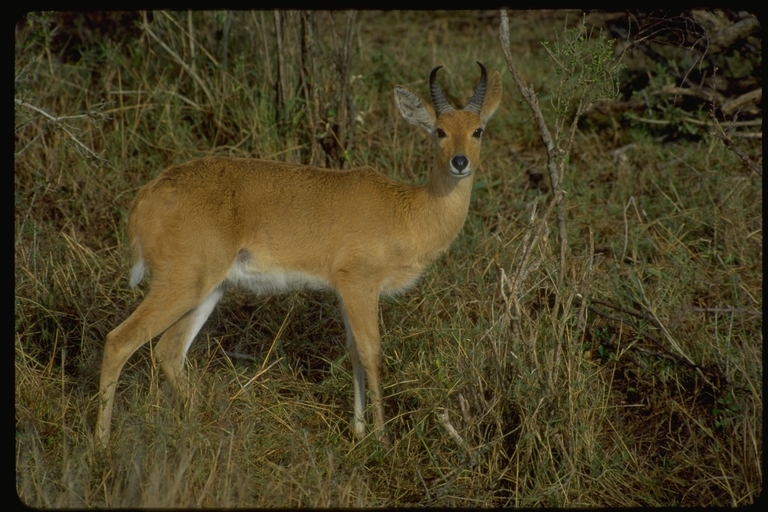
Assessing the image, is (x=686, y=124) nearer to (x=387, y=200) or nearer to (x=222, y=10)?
(x=387, y=200)

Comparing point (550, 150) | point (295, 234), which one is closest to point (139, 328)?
point (295, 234)

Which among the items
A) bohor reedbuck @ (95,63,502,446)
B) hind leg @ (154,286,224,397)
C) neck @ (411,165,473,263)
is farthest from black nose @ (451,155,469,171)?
hind leg @ (154,286,224,397)

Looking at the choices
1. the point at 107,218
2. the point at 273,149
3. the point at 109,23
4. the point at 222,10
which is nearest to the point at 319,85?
the point at 273,149

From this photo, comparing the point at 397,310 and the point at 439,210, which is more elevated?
the point at 439,210

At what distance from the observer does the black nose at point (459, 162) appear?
16.5 ft

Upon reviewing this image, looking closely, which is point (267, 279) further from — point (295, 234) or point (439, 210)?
point (439, 210)

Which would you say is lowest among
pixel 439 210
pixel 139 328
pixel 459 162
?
pixel 139 328

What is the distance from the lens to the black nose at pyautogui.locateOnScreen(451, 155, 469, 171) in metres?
5.04

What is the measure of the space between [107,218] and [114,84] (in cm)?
164

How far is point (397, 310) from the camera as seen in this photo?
5.95 metres

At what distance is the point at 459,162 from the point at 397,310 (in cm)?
131

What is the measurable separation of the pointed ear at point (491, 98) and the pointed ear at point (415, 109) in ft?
1.03

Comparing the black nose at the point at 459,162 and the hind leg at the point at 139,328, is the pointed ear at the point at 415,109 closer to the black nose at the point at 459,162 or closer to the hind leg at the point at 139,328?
the black nose at the point at 459,162

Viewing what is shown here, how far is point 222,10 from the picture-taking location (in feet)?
25.1
